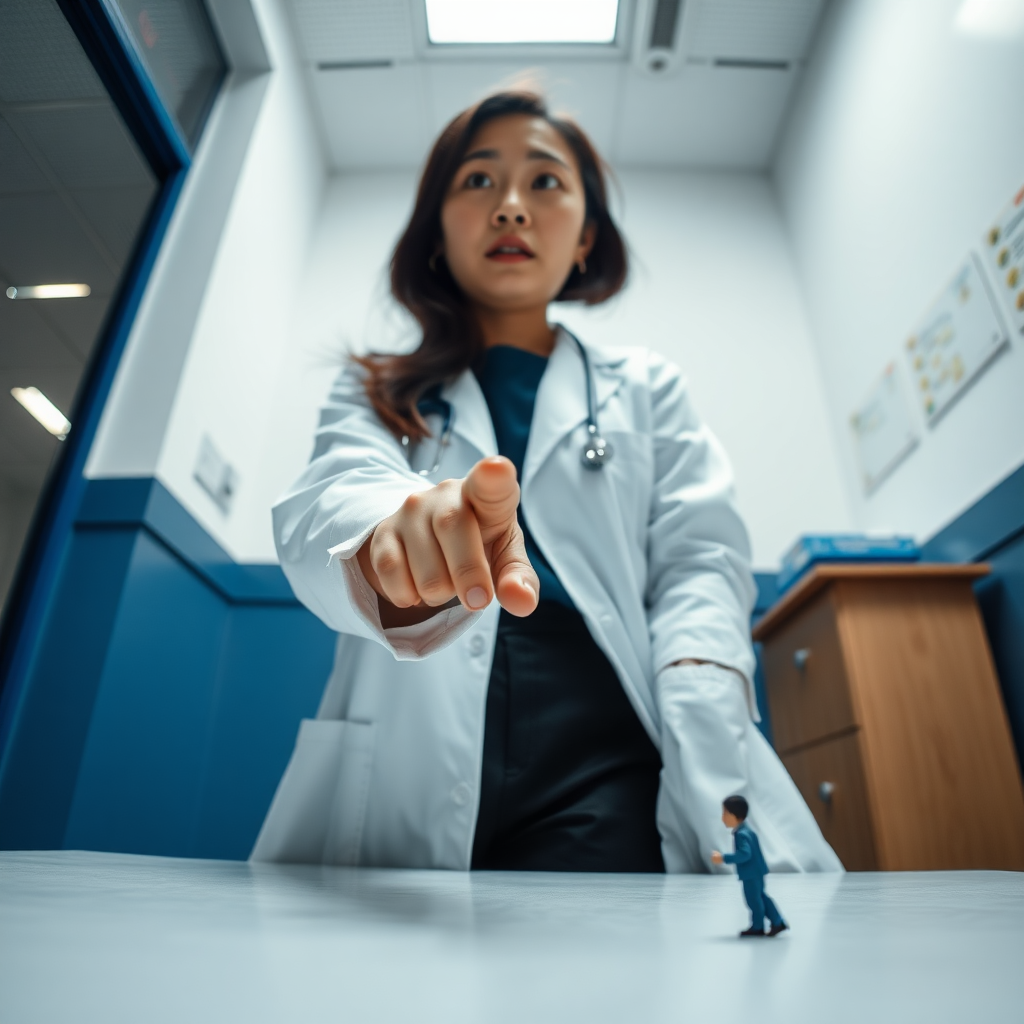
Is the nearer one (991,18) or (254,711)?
(991,18)

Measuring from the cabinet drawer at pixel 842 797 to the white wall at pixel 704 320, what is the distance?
2.32 ft

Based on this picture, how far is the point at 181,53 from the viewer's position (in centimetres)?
177

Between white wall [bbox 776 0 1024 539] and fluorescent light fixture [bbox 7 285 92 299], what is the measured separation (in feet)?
5.70

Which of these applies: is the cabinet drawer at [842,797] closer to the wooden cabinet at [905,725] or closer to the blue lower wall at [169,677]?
the wooden cabinet at [905,725]

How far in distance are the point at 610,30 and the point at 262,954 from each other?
278 centimetres

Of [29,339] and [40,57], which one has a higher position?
[40,57]

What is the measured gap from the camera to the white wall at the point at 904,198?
1420 mm

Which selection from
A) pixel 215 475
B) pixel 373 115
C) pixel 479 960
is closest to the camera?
pixel 479 960

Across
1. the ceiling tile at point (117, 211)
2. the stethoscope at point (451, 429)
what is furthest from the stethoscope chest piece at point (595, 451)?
the ceiling tile at point (117, 211)

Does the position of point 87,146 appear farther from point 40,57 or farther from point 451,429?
point 451,429

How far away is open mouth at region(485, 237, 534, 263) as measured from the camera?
3.30 ft

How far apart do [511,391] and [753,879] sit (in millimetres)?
851

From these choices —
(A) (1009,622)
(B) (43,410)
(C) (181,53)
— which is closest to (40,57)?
(B) (43,410)

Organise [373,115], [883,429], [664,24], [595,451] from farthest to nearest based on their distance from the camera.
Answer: [373,115] < [664,24] < [883,429] < [595,451]
